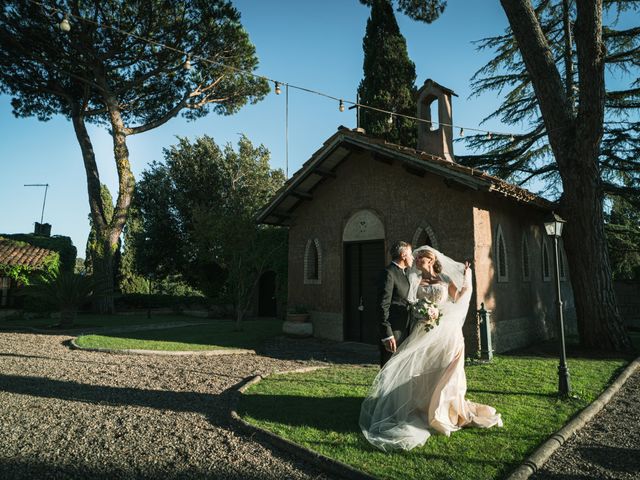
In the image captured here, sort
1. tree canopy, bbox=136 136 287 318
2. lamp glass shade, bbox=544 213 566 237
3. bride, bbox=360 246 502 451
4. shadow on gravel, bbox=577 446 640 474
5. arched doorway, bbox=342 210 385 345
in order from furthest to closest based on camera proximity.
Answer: tree canopy, bbox=136 136 287 318 < arched doorway, bbox=342 210 385 345 < lamp glass shade, bbox=544 213 566 237 < bride, bbox=360 246 502 451 < shadow on gravel, bbox=577 446 640 474

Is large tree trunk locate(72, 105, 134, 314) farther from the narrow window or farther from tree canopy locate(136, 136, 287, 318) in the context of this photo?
the narrow window

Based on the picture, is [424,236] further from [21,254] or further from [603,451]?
[21,254]

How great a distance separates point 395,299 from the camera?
537 centimetres

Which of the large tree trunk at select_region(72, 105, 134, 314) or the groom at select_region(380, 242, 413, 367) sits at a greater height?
the large tree trunk at select_region(72, 105, 134, 314)

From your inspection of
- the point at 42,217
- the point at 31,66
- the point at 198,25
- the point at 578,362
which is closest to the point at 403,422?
the point at 578,362

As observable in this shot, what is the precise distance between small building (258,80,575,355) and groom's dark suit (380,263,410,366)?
12.5 ft

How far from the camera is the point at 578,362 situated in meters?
8.45

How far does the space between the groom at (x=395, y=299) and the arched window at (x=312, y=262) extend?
666 centimetres

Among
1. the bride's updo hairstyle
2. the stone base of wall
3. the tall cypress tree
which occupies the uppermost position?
the tall cypress tree

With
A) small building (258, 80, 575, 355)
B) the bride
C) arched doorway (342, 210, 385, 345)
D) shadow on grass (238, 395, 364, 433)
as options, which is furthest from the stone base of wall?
the bride

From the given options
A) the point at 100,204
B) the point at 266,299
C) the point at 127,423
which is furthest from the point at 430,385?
the point at 100,204

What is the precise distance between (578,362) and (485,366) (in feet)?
7.22

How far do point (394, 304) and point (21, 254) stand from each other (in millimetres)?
21138

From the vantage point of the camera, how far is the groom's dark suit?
508 cm
